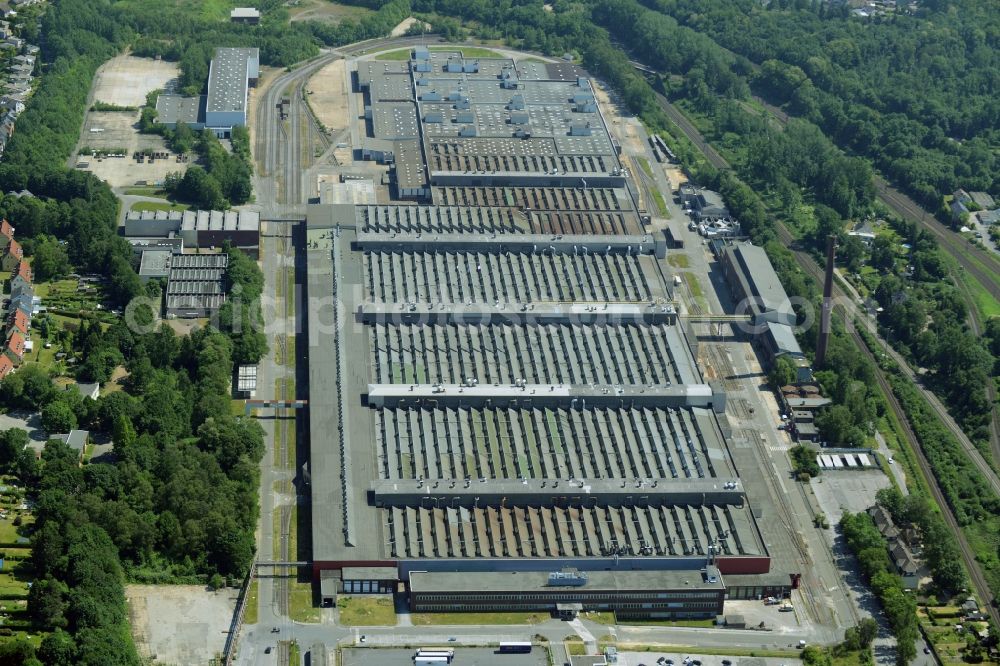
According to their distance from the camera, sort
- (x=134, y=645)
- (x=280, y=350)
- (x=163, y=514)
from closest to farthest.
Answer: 1. (x=134, y=645)
2. (x=163, y=514)
3. (x=280, y=350)

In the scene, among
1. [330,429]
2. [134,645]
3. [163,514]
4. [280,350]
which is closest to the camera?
[134,645]

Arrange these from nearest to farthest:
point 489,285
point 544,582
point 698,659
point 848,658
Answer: point 698,659 < point 848,658 < point 544,582 < point 489,285

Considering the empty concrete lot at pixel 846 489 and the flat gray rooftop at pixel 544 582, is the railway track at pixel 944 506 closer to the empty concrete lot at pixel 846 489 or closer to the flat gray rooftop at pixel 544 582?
the empty concrete lot at pixel 846 489

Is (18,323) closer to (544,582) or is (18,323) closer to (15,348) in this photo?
(15,348)

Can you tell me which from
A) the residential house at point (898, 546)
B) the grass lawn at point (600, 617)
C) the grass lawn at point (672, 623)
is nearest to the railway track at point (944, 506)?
the residential house at point (898, 546)

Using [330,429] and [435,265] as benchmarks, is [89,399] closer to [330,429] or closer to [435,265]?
[330,429]

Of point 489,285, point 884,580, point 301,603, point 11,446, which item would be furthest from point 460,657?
point 489,285

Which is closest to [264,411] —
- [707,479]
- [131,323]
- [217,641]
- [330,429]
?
[330,429]
